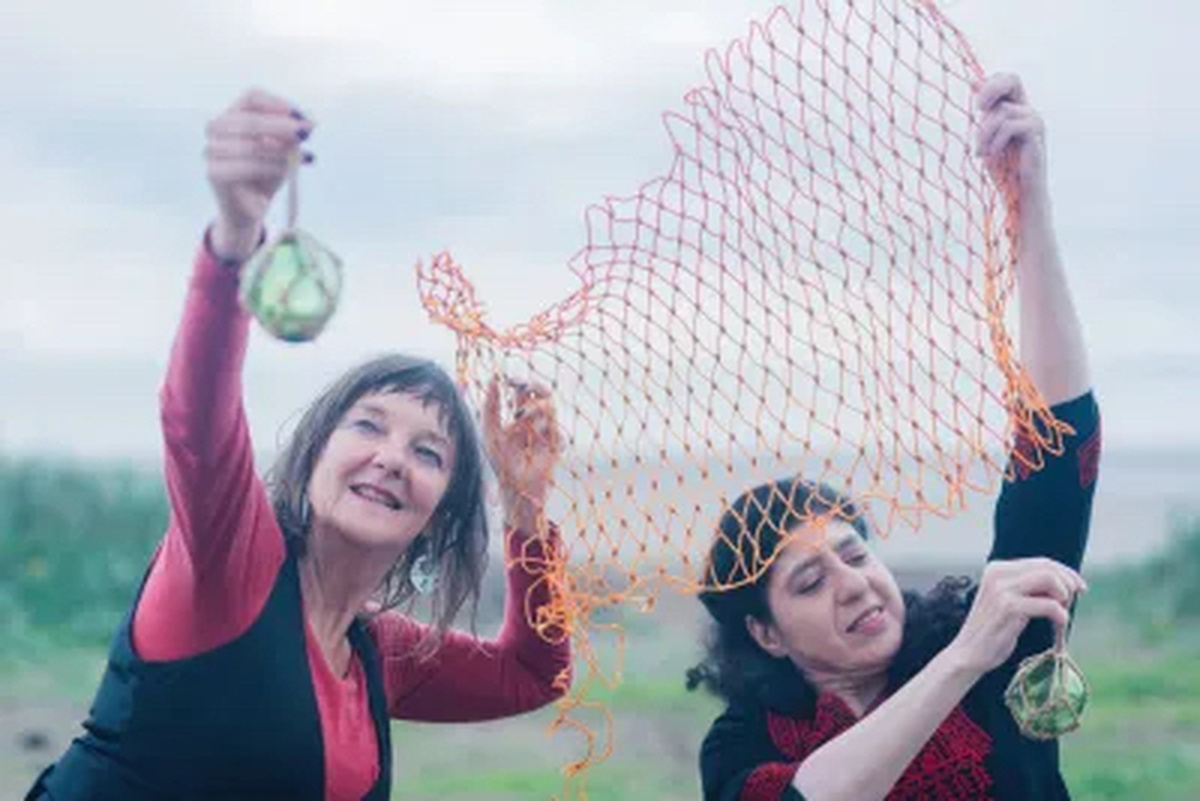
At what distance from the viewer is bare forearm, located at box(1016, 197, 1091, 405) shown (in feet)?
8.24

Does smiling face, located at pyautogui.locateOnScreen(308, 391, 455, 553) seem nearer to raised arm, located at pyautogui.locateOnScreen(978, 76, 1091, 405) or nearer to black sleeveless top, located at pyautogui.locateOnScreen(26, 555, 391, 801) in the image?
black sleeveless top, located at pyautogui.locateOnScreen(26, 555, 391, 801)

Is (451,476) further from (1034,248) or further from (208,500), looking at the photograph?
(1034,248)

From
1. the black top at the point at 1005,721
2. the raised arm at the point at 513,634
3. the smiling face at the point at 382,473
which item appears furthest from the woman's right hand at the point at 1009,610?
the smiling face at the point at 382,473

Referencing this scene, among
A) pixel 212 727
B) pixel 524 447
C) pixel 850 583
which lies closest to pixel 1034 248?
pixel 850 583

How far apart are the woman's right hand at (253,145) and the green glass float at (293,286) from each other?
0.30ft

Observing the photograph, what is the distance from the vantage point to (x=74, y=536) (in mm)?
9453

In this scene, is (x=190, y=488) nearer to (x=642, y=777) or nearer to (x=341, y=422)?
(x=341, y=422)

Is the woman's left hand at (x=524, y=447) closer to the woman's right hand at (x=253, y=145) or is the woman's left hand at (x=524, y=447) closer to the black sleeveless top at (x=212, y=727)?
the black sleeveless top at (x=212, y=727)

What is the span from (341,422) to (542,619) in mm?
491

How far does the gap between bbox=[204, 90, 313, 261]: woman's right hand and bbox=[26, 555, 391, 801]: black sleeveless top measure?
0.67 meters

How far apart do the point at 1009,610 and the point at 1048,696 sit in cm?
11

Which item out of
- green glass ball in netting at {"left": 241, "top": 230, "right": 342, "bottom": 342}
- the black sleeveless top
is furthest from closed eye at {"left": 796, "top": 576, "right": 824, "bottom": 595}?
green glass ball in netting at {"left": 241, "top": 230, "right": 342, "bottom": 342}

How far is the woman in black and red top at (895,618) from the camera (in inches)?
96.4

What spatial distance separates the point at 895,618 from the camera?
8.38ft
